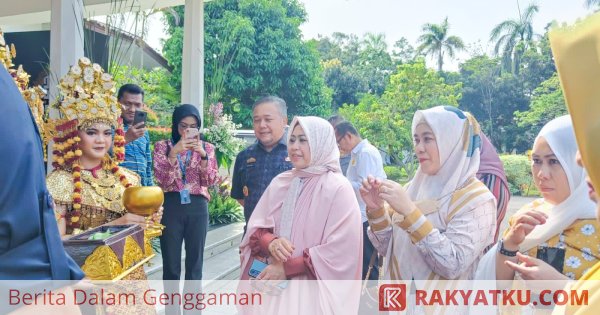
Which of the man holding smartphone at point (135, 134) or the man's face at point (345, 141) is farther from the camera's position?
the man's face at point (345, 141)

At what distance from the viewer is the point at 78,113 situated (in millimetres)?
2934

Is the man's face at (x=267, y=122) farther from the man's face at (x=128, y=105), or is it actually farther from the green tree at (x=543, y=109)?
the green tree at (x=543, y=109)

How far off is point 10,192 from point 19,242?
0.40ft

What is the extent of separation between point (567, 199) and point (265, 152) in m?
2.61

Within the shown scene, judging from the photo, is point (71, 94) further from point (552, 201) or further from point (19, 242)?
point (552, 201)

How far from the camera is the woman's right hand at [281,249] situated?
2600mm

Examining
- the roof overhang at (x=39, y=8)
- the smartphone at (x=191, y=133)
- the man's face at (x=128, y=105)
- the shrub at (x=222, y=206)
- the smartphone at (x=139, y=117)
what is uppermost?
the roof overhang at (x=39, y=8)

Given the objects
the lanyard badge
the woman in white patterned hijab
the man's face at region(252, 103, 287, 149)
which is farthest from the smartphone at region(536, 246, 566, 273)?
the lanyard badge

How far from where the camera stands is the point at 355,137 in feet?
16.8

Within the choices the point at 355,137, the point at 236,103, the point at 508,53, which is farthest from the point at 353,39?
the point at 355,137

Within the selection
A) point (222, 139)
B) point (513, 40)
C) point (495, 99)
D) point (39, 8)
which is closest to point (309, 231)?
point (222, 139)

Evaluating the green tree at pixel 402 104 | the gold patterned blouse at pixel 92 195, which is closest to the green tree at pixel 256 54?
the green tree at pixel 402 104

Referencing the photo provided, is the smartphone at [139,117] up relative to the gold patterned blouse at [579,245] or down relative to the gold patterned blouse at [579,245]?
up

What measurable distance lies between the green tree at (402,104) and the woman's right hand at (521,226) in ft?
34.4
